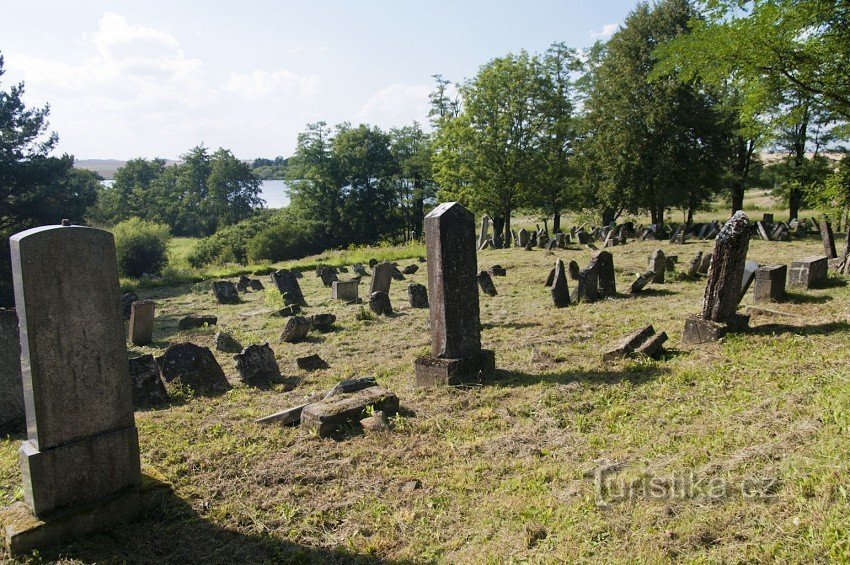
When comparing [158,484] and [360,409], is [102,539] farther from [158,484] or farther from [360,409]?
[360,409]

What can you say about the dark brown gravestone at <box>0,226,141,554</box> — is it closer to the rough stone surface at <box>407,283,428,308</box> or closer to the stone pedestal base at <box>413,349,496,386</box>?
the stone pedestal base at <box>413,349,496,386</box>

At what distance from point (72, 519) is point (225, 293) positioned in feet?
43.6

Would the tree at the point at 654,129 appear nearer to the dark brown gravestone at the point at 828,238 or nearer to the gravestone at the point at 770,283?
the dark brown gravestone at the point at 828,238

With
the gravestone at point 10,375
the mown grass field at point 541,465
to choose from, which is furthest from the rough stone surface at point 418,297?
Result: the gravestone at point 10,375

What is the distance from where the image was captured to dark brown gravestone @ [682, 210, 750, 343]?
24.2 feet

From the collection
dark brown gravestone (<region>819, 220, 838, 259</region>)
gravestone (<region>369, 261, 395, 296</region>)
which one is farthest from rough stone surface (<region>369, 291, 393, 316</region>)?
dark brown gravestone (<region>819, 220, 838, 259</region>)

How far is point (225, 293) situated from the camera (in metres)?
16.6

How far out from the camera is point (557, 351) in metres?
7.99

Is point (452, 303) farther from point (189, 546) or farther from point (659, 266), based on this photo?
point (659, 266)

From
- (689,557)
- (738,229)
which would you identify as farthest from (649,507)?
(738,229)

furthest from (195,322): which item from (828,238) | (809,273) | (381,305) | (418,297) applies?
(828,238)

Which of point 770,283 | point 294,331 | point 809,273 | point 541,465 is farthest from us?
point 294,331

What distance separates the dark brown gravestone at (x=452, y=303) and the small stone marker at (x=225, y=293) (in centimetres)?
A: 1095

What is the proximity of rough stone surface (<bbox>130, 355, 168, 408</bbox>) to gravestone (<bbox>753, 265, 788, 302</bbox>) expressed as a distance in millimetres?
9624
